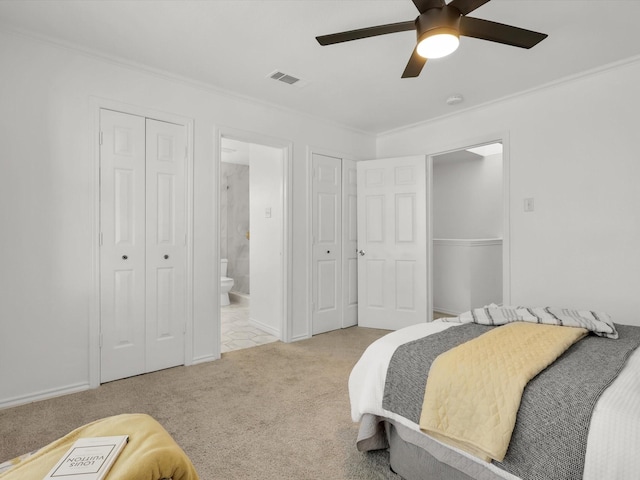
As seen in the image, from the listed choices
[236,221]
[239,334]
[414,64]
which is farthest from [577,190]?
[236,221]

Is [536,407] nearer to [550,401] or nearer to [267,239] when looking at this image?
[550,401]

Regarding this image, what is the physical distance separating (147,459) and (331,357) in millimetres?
2513

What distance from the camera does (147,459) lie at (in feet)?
2.98

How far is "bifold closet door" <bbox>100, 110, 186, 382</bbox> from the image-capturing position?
272cm

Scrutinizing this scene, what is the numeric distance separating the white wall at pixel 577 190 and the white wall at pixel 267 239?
2274 mm

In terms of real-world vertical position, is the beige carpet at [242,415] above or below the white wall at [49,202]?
below

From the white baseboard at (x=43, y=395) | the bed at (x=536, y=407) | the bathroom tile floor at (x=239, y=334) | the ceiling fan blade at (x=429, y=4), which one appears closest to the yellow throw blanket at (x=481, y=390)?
the bed at (x=536, y=407)

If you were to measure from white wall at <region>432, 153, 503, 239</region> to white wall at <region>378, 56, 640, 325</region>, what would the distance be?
202 centimetres

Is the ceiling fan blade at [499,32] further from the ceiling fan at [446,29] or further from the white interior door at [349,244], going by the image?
the white interior door at [349,244]

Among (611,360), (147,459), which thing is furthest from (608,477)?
(147,459)

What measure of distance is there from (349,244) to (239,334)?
1.68 meters

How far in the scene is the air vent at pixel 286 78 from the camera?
9.82 feet

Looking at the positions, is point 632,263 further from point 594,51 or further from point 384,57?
point 384,57

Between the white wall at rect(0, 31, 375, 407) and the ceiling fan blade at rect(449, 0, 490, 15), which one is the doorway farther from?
the white wall at rect(0, 31, 375, 407)
